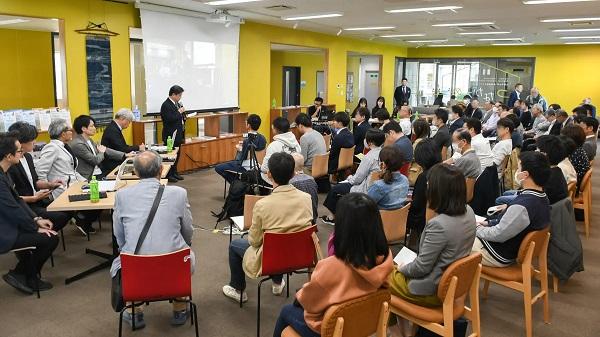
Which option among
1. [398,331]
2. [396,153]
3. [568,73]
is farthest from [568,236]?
[568,73]

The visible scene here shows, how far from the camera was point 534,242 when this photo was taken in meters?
2.94

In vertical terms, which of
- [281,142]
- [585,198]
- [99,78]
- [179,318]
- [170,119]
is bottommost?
[179,318]

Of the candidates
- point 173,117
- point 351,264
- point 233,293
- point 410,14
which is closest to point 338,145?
point 173,117

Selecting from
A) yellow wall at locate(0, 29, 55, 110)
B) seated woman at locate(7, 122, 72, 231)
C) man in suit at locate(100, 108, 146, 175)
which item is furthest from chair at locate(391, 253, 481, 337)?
yellow wall at locate(0, 29, 55, 110)

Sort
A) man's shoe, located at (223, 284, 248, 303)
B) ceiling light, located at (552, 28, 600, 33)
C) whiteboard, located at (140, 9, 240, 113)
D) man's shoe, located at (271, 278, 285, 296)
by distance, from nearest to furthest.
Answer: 1. man's shoe, located at (223, 284, 248, 303)
2. man's shoe, located at (271, 278, 285, 296)
3. whiteboard, located at (140, 9, 240, 113)
4. ceiling light, located at (552, 28, 600, 33)

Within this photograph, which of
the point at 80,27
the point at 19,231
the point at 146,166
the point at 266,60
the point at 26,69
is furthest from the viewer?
the point at 266,60

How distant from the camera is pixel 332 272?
204 centimetres

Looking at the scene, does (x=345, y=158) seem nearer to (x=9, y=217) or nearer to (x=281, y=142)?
(x=281, y=142)

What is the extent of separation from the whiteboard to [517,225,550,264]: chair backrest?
6541 millimetres

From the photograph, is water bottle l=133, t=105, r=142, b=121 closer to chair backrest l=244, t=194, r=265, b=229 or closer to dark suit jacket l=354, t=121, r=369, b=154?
dark suit jacket l=354, t=121, r=369, b=154

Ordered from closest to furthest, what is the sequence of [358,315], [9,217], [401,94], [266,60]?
[358,315]
[9,217]
[266,60]
[401,94]

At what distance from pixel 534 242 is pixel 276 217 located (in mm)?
1656

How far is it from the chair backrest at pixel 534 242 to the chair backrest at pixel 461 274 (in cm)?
57

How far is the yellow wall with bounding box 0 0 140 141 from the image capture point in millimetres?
6242
